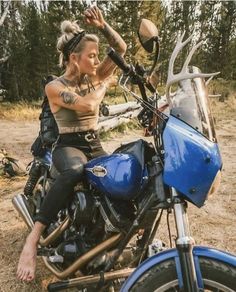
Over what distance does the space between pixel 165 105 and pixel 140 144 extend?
0.32 meters

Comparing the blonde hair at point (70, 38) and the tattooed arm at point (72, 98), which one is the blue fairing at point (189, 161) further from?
the blonde hair at point (70, 38)

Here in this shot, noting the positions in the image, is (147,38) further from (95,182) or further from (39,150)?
(39,150)

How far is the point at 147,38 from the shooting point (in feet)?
7.06

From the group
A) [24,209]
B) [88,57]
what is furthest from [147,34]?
[24,209]

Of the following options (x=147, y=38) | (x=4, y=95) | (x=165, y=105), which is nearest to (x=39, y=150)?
(x=165, y=105)

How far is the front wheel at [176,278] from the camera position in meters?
2.06

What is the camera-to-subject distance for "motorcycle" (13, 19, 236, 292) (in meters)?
2.14

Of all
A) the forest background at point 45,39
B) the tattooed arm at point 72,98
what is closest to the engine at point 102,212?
the tattooed arm at point 72,98

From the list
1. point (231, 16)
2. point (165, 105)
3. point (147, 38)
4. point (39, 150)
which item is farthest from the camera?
point (231, 16)

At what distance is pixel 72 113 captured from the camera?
3107 mm

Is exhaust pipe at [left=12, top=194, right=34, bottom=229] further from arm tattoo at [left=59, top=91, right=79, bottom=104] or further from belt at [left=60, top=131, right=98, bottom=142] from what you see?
arm tattoo at [left=59, top=91, right=79, bottom=104]

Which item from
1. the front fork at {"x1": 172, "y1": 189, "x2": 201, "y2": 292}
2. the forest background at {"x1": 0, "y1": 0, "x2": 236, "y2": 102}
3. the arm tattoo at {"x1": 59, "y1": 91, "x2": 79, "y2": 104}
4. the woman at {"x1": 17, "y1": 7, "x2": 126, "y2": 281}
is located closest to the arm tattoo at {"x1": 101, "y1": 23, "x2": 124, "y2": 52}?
the woman at {"x1": 17, "y1": 7, "x2": 126, "y2": 281}

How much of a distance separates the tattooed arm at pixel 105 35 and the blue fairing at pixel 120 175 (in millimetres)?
967

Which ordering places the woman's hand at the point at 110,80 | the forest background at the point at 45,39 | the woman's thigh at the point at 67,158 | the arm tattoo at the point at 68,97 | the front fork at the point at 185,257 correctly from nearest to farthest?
the front fork at the point at 185,257
the arm tattoo at the point at 68,97
the woman's thigh at the point at 67,158
the woman's hand at the point at 110,80
the forest background at the point at 45,39
